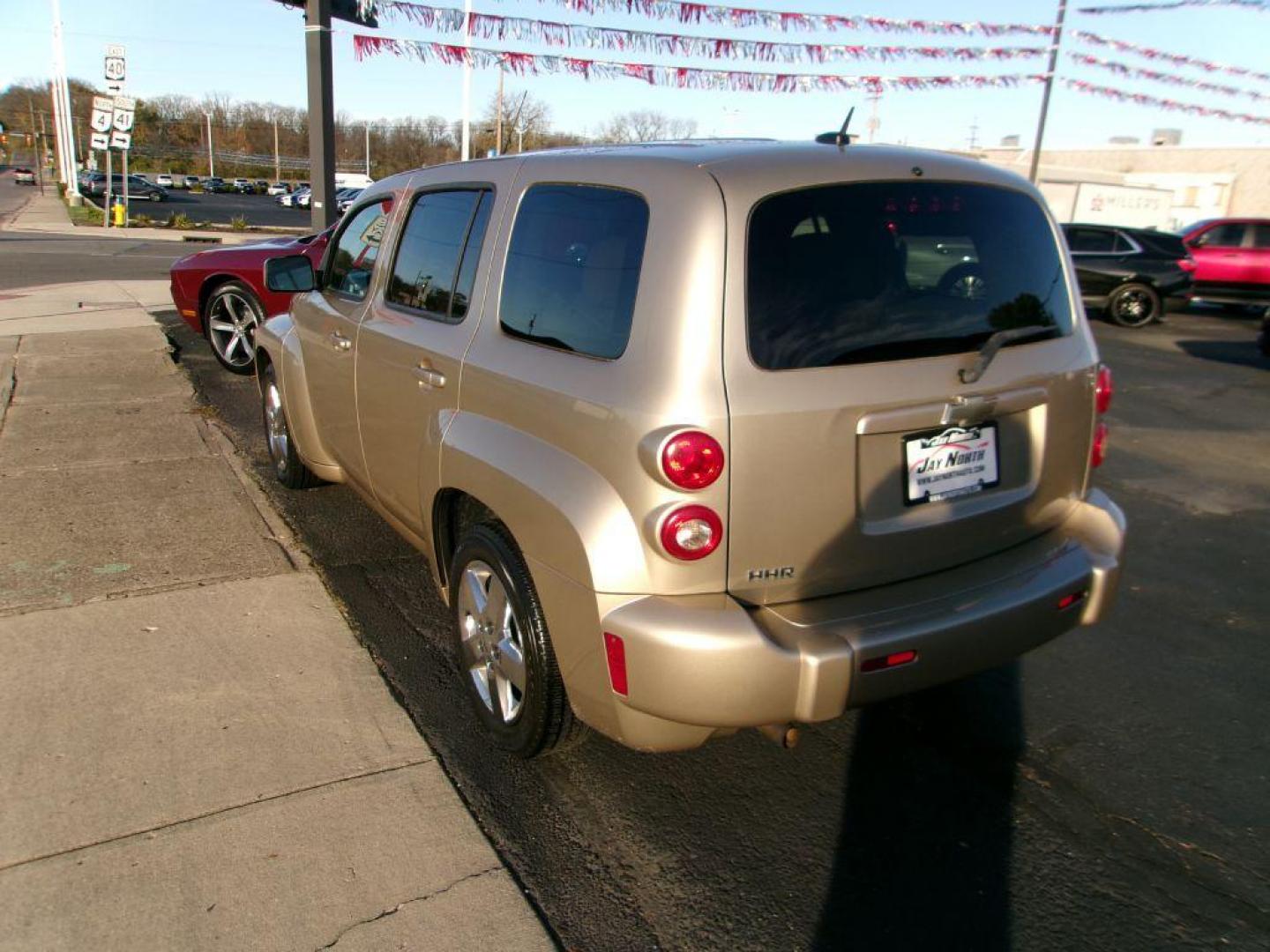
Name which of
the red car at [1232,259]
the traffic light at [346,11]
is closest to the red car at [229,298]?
the traffic light at [346,11]

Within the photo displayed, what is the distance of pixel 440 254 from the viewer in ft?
11.1

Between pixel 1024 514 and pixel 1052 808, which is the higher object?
pixel 1024 514

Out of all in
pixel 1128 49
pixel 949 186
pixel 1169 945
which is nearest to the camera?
pixel 1169 945

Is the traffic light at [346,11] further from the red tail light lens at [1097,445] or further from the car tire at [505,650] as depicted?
the red tail light lens at [1097,445]

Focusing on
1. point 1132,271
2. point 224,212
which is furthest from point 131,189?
point 1132,271

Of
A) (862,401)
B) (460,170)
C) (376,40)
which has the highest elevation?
(376,40)

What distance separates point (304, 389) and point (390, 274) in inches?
47.5

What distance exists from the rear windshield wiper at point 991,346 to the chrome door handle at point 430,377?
64.6 inches

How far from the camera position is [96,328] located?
1015cm

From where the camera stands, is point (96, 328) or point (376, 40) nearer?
point (96, 328)

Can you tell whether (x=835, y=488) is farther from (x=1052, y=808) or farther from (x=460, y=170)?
(x=460, y=170)

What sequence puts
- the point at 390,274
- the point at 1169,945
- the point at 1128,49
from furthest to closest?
1. the point at 1128,49
2. the point at 390,274
3. the point at 1169,945

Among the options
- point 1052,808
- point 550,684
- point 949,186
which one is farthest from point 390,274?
point 1052,808

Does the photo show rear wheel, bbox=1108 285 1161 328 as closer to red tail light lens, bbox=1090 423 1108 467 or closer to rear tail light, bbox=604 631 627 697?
red tail light lens, bbox=1090 423 1108 467
